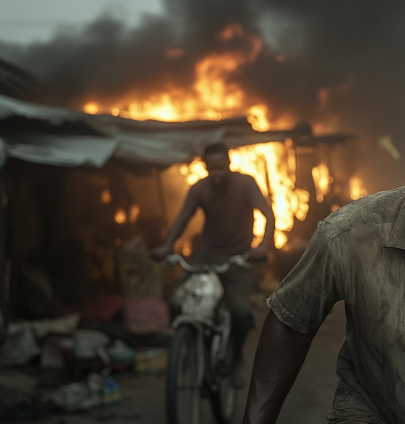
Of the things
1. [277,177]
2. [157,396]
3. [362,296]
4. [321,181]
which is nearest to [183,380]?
[157,396]

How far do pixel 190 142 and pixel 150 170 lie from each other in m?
1.01

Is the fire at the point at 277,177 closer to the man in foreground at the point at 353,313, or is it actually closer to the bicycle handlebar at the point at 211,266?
the bicycle handlebar at the point at 211,266

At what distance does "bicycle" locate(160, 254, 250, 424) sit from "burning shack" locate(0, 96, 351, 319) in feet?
10.1

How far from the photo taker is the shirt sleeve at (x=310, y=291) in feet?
5.84

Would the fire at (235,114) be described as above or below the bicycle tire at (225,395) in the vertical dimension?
above

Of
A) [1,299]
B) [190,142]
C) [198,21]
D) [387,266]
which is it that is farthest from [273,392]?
[198,21]

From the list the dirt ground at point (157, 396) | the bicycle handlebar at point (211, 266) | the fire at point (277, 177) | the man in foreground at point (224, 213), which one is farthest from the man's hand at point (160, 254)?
the fire at point (277, 177)

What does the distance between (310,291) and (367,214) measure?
0.83 ft

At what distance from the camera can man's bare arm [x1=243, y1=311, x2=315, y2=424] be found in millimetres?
1892

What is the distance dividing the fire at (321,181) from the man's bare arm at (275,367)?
1440cm

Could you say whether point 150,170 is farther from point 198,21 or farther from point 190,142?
point 198,21

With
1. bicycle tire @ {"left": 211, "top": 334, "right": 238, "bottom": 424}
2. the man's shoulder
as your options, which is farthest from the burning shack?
the man's shoulder

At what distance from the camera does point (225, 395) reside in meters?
5.13

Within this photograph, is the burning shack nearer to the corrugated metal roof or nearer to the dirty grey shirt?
the corrugated metal roof
